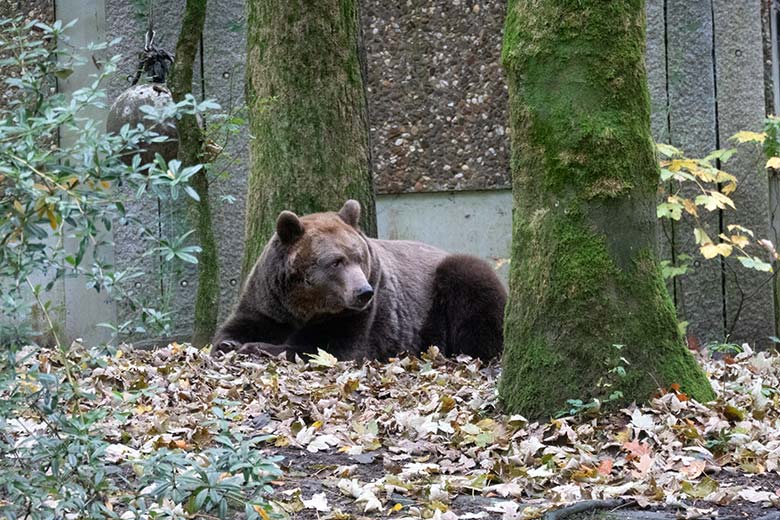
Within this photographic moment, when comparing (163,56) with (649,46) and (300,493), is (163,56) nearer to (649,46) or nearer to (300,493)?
(649,46)

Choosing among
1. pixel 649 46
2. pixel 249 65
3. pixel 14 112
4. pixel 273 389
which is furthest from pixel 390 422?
pixel 649 46

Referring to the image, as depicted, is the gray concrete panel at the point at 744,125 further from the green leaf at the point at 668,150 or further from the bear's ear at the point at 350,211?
the bear's ear at the point at 350,211

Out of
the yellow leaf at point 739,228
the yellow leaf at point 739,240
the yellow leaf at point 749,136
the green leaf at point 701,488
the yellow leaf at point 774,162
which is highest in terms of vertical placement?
the yellow leaf at point 749,136

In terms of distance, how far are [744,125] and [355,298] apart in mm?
4462

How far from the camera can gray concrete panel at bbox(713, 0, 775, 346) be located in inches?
371

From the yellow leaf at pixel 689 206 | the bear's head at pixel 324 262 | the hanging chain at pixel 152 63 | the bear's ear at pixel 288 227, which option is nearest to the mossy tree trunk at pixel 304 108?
the bear's head at pixel 324 262

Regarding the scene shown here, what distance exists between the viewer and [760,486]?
399 centimetres

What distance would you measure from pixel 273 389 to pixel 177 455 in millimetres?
2479

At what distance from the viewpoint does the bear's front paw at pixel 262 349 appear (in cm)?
700

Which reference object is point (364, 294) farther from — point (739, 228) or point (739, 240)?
point (739, 228)

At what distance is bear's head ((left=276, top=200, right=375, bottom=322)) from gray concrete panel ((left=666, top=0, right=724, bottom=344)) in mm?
3604

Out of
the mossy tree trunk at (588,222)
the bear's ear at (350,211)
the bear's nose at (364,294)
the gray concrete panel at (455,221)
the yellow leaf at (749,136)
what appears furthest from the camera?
the gray concrete panel at (455,221)

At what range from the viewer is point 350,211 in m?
7.21

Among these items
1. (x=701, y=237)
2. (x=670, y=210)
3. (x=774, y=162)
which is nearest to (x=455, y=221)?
(x=670, y=210)
